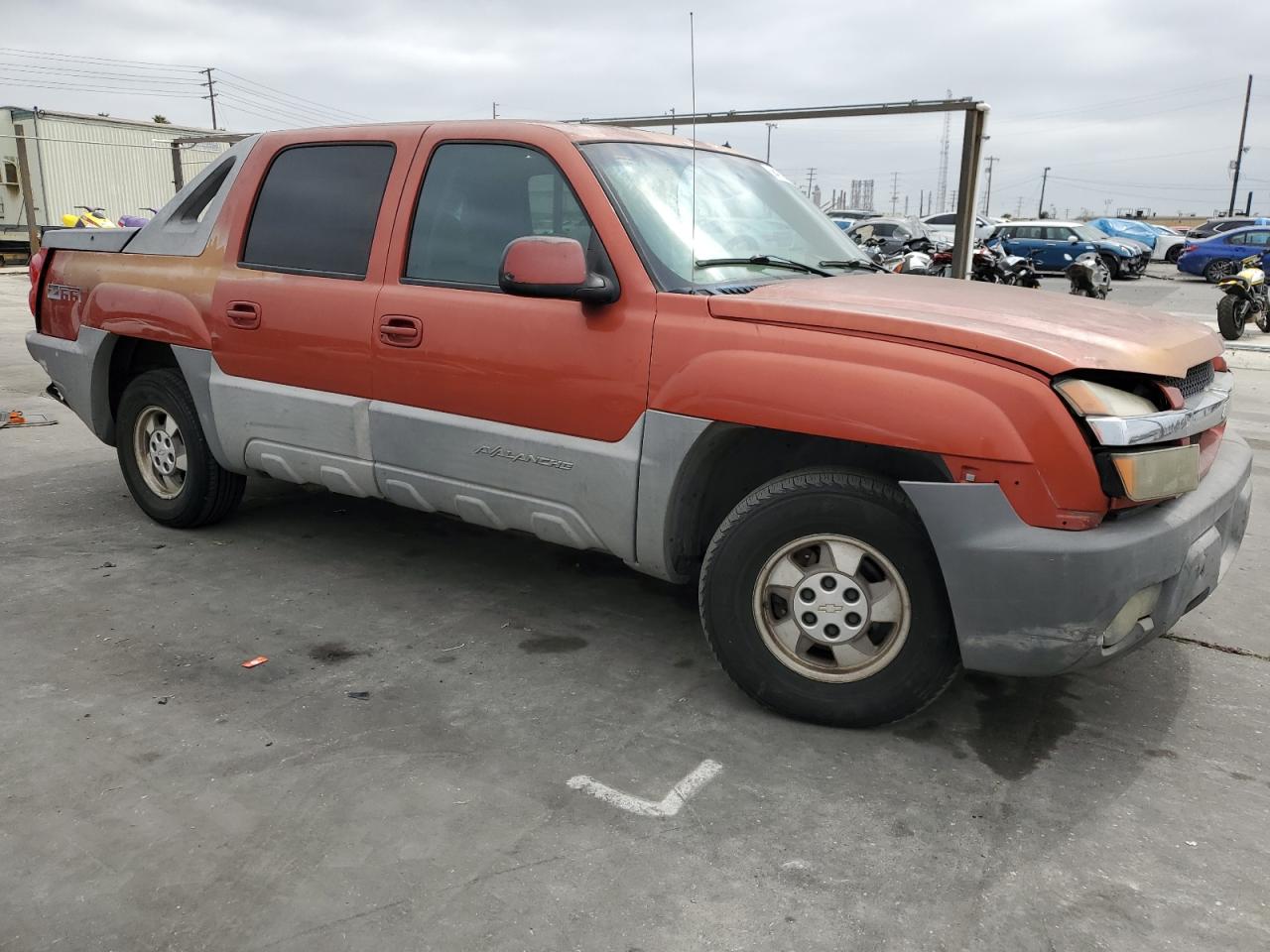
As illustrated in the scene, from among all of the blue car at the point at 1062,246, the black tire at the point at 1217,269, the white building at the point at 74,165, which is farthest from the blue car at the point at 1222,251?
the white building at the point at 74,165

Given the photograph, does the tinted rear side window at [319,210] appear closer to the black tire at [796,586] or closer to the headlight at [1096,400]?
the black tire at [796,586]

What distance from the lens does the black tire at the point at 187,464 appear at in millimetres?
4820

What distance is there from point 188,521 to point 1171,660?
14.3 feet

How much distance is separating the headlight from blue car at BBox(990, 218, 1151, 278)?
2531 centimetres

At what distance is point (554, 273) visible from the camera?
128 inches

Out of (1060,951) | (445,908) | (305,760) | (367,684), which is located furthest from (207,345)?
(1060,951)

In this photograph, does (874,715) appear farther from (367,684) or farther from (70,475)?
(70,475)

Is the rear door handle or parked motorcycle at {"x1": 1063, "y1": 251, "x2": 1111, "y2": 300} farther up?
the rear door handle

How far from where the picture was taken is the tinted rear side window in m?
4.09

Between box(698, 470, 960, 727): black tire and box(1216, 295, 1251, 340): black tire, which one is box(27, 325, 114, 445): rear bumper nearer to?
box(698, 470, 960, 727): black tire

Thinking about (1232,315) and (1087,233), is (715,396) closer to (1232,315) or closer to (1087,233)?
(1232,315)

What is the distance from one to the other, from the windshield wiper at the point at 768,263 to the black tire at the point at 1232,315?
1225 cm

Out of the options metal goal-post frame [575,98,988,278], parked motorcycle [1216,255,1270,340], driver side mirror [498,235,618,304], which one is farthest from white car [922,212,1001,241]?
driver side mirror [498,235,618,304]

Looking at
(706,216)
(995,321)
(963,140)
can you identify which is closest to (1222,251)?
(963,140)
